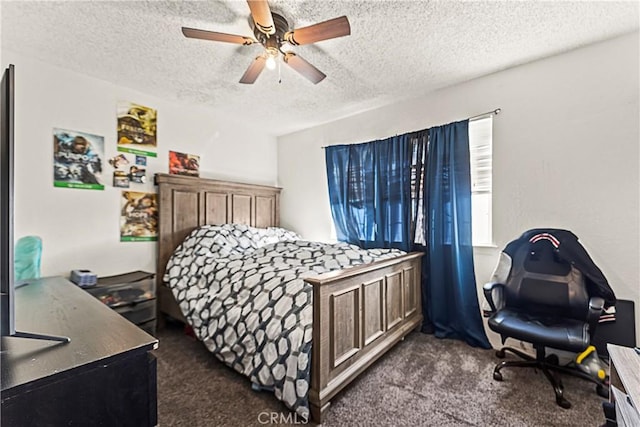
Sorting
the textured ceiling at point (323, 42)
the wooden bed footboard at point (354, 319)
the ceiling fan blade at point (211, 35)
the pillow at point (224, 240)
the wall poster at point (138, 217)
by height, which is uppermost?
the textured ceiling at point (323, 42)

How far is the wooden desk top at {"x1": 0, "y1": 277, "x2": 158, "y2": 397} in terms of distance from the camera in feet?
2.51

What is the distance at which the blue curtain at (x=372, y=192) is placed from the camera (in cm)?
300

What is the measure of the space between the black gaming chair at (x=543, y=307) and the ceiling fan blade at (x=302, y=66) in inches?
82.8

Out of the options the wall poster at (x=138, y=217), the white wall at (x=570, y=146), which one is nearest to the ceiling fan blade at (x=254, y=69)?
the wall poster at (x=138, y=217)

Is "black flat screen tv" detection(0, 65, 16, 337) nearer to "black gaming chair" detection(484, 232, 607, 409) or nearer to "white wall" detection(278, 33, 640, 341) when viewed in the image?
"black gaming chair" detection(484, 232, 607, 409)

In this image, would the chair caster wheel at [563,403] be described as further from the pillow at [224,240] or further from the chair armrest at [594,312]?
the pillow at [224,240]

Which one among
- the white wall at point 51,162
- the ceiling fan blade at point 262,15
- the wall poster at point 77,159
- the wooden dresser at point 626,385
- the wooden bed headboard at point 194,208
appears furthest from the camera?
the wooden bed headboard at point 194,208

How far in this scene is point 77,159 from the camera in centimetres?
253

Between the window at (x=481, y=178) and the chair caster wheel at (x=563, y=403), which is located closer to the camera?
the chair caster wheel at (x=563, y=403)

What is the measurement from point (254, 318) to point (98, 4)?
2212 millimetres

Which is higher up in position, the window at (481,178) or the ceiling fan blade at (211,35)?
the ceiling fan blade at (211,35)

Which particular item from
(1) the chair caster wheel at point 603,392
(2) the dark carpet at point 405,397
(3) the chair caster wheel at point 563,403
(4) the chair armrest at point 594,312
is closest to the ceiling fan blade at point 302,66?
(2) the dark carpet at point 405,397

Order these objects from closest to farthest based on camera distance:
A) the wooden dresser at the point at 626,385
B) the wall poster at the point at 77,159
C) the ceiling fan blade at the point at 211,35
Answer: the wooden dresser at the point at 626,385, the ceiling fan blade at the point at 211,35, the wall poster at the point at 77,159

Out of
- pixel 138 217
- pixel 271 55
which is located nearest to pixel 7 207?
pixel 271 55
